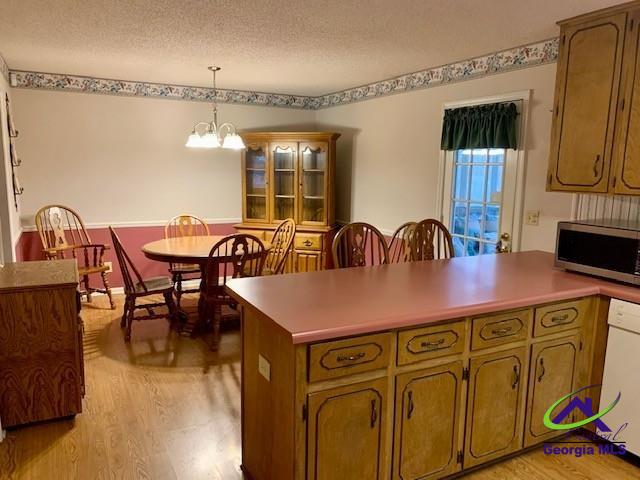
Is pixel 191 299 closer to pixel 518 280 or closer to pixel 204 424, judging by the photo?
pixel 204 424

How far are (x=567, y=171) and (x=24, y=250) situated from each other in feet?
15.6

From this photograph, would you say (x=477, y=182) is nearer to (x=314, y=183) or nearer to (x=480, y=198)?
(x=480, y=198)

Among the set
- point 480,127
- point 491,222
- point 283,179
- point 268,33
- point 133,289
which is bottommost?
point 133,289

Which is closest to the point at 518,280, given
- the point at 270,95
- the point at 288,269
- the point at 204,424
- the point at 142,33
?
the point at 204,424

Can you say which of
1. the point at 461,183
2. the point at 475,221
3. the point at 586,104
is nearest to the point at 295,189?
the point at 461,183

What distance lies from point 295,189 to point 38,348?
3.40 meters

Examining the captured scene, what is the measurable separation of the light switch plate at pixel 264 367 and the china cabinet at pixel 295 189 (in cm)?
346

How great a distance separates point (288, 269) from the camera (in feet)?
17.7

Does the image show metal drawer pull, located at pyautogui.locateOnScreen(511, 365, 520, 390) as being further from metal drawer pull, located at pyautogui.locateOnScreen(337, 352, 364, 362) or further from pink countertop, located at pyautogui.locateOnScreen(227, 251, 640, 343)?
metal drawer pull, located at pyautogui.locateOnScreen(337, 352, 364, 362)

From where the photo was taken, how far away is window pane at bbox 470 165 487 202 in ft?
12.3

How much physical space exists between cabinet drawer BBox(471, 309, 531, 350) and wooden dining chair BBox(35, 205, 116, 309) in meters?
3.76

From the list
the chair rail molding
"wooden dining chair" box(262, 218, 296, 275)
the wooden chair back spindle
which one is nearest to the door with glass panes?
the chair rail molding

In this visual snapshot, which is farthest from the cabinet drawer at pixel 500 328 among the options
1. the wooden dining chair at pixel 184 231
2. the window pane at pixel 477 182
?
the wooden dining chair at pixel 184 231

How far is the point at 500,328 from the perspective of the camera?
2.09m
